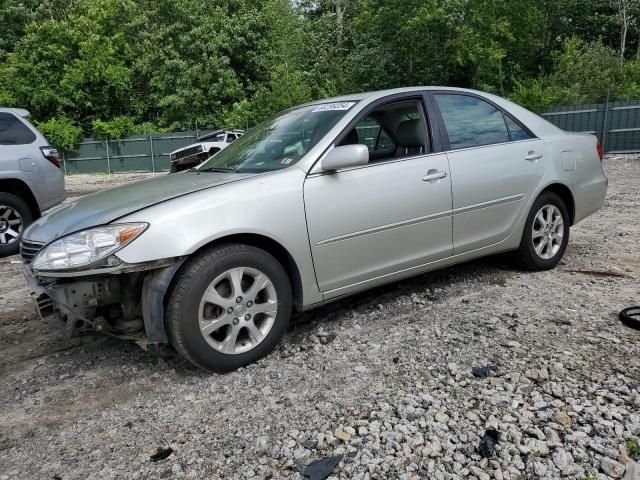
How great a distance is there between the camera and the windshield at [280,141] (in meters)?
3.50

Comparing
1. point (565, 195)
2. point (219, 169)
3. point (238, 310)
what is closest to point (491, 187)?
point (565, 195)

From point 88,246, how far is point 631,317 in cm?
340

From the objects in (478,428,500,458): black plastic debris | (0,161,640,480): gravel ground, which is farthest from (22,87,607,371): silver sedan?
(478,428,500,458): black plastic debris

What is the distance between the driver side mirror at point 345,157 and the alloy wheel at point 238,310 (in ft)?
2.64

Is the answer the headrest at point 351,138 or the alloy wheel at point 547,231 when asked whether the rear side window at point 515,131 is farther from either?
the headrest at point 351,138

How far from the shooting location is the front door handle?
3729 mm

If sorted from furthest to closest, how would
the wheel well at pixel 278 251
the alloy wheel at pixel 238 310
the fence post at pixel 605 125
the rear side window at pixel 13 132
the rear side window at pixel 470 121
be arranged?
1. the fence post at pixel 605 125
2. the rear side window at pixel 13 132
3. the rear side window at pixel 470 121
4. the wheel well at pixel 278 251
5. the alloy wheel at pixel 238 310

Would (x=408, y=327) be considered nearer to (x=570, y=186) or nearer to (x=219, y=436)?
(x=219, y=436)

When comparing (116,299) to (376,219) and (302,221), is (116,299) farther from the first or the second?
(376,219)

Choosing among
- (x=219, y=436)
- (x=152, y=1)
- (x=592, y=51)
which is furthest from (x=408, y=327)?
(x=152, y=1)

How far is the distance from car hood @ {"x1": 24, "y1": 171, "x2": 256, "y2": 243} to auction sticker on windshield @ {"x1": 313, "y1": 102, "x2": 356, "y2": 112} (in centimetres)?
87

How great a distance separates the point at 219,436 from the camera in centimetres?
249

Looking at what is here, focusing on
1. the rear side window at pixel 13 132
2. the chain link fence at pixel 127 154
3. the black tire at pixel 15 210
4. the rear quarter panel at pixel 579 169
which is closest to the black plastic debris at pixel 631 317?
the rear quarter panel at pixel 579 169

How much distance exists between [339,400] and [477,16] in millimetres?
26103
